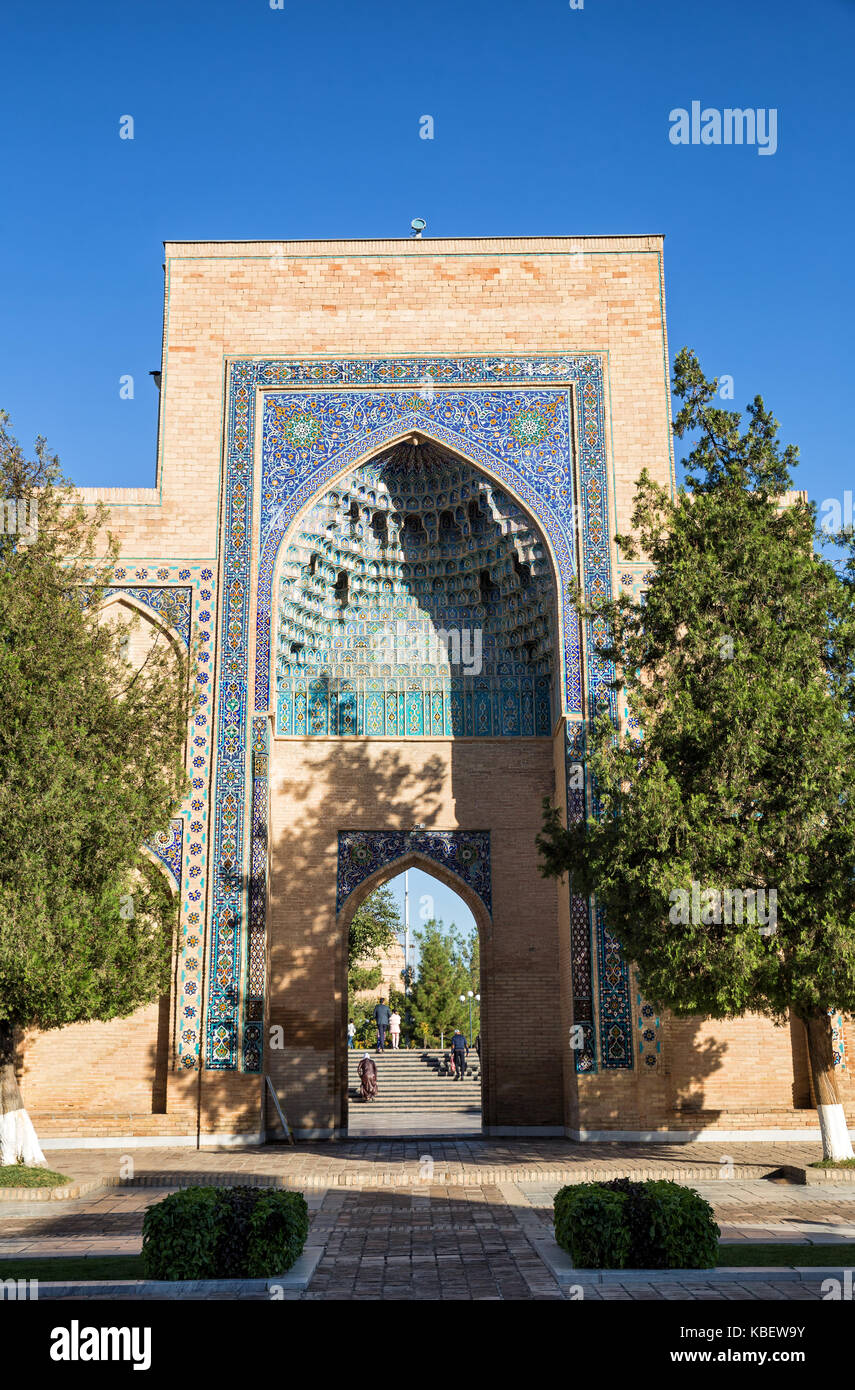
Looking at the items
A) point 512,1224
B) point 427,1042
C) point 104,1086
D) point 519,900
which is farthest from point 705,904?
point 427,1042

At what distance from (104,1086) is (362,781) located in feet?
12.9

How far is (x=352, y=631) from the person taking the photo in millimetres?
14055

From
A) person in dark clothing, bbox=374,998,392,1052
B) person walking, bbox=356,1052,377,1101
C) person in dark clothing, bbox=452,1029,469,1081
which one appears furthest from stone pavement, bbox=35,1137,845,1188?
person in dark clothing, bbox=374,998,392,1052

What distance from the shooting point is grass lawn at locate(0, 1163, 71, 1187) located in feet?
28.8

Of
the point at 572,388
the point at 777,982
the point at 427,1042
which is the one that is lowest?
the point at 427,1042

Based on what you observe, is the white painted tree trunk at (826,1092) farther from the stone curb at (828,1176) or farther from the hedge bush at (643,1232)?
the hedge bush at (643,1232)

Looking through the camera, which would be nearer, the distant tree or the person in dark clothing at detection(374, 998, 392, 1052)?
the person in dark clothing at detection(374, 998, 392, 1052)

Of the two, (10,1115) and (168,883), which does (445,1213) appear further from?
(168,883)

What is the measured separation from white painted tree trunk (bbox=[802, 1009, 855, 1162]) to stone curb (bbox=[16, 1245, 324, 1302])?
5403 millimetres

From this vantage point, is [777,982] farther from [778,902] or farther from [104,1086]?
[104,1086]

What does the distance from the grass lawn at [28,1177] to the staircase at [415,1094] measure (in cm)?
671

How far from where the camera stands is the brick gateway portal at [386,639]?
469 inches

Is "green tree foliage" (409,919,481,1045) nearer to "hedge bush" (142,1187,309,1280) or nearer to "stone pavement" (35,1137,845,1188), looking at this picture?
"stone pavement" (35,1137,845,1188)

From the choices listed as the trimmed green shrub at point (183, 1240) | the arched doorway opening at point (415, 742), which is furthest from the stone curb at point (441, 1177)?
the trimmed green shrub at point (183, 1240)
